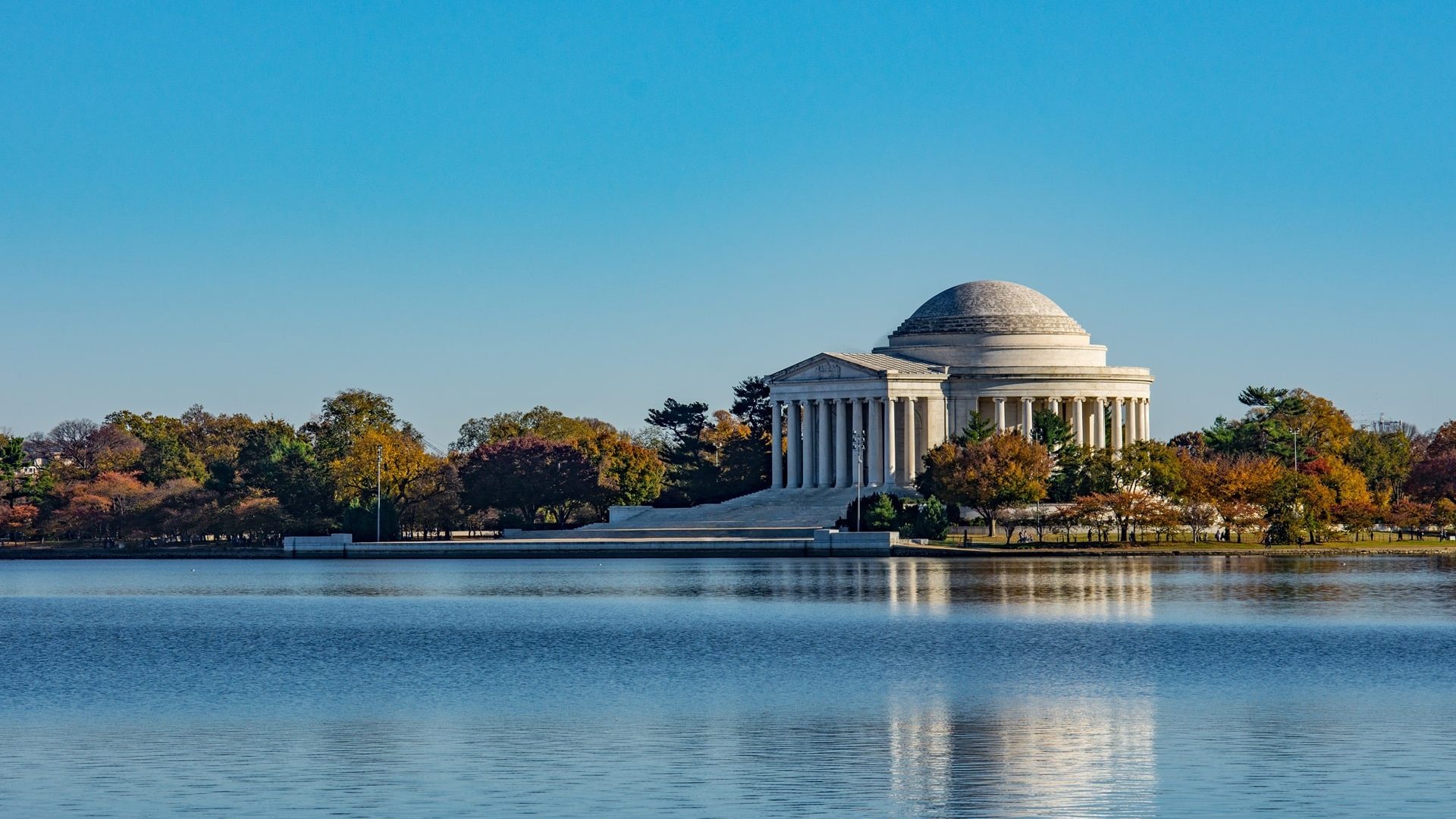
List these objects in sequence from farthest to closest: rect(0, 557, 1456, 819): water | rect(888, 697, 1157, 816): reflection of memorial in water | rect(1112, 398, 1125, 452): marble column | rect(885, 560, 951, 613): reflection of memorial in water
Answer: rect(1112, 398, 1125, 452): marble column → rect(885, 560, 951, 613): reflection of memorial in water → rect(0, 557, 1456, 819): water → rect(888, 697, 1157, 816): reflection of memorial in water

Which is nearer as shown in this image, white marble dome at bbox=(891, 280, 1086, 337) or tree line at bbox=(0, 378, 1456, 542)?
tree line at bbox=(0, 378, 1456, 542)

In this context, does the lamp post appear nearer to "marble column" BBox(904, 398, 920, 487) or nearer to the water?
→ "marble column" BBox(904, 398, 920, 487)

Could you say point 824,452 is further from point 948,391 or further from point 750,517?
point 750,517

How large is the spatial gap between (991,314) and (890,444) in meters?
13.1

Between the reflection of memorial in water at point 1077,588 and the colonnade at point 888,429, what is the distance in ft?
126

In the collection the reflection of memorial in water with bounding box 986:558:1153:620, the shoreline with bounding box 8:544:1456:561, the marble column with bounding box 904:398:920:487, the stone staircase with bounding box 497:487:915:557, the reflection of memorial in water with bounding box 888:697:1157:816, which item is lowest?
the reflection of memorial in water with bounding box 888:697:1157:816

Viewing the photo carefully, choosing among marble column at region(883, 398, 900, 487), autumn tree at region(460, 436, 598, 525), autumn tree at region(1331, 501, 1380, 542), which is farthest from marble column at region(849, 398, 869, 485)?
autumn tree at region(1331, 501, 1380, 542)

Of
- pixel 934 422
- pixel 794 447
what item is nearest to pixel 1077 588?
pixel 934 422

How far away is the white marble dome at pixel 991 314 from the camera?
6083 inches

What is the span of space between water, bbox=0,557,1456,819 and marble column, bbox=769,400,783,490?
72430 mm

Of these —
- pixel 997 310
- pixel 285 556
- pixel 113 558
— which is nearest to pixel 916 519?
pixel 997 310

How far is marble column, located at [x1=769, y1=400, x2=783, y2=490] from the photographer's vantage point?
15662 centimetres

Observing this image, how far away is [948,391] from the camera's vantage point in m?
153

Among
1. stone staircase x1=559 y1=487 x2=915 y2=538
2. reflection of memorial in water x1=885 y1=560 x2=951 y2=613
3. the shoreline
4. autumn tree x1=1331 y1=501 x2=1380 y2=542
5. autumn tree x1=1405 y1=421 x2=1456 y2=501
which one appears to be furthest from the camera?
autumn tree x1=1405 y1=421 x2=1456 y2=501
